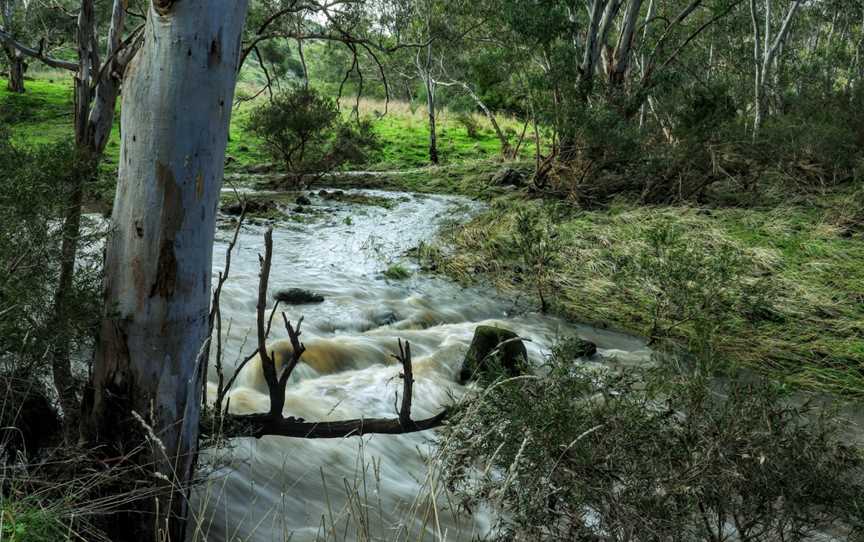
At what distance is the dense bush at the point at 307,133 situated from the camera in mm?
14922

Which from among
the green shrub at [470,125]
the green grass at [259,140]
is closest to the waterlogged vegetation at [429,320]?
the green grass at [259,140]

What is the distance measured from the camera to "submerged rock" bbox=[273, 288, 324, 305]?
721 centimetres

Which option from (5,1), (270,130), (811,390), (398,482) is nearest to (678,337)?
(811,390)

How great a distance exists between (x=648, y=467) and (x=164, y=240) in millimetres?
2085

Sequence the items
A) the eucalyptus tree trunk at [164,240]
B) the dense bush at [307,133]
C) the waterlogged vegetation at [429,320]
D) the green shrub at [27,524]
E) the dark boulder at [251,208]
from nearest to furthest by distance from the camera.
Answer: the green shrub at [27,524] < the eucalyptus tree trunk at [164,240] < the waterlogged vegetation at [429,320] < the dark boulder at [251,208] < the dense bush at [307,133]

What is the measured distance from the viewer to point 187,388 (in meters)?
2.38

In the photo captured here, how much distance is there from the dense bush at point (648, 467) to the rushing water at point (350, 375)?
0.33 m

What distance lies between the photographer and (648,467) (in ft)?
8.98

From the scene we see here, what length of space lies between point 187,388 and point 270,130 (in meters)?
13.4

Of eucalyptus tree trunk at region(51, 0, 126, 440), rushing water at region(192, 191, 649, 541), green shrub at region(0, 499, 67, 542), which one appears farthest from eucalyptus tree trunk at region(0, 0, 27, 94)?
green shrub at region(0, 499, 67, 542)

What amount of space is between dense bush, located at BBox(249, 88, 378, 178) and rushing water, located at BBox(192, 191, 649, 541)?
4050mm

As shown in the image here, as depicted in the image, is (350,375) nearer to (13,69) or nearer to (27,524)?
(27,524)

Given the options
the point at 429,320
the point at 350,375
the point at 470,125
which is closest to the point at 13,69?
the point at 470,125

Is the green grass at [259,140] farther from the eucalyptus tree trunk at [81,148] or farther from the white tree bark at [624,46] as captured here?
the eucalyptus tree trunk at [81,148]
